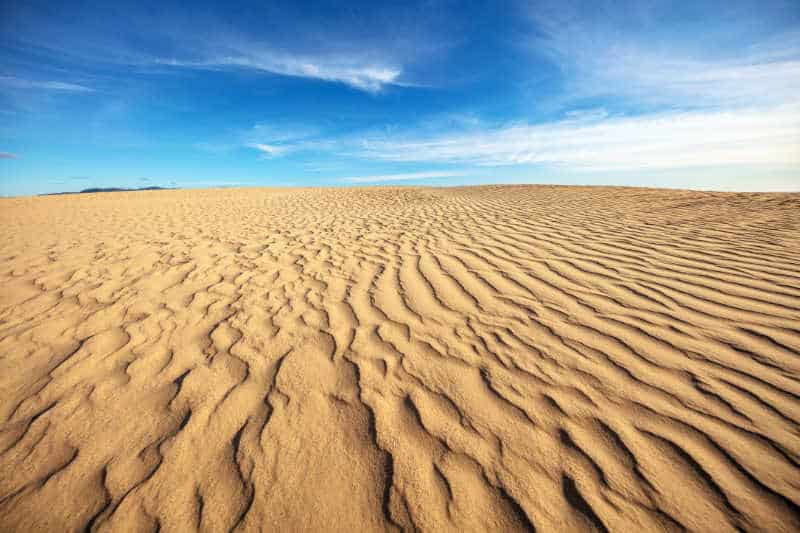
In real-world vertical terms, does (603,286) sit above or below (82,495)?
above

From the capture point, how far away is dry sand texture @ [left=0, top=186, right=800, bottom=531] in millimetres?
1304

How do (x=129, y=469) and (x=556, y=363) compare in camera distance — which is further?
(x=556, y=363)

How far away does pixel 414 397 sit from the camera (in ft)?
6.01

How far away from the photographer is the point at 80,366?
2.21 meters

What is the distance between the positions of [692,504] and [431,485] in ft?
3.28

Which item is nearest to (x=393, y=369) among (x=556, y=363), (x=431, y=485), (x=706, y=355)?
(x=431, y=485)

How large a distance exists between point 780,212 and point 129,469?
9525mm

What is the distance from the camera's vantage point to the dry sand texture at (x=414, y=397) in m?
1.30

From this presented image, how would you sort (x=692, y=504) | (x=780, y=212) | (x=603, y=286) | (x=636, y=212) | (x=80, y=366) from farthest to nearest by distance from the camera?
(x=636, y=212)
(x=780, y=212)
(x=603, y=286)
(x=80, y=366)
(x=692, y=504)

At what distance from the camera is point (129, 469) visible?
1.48 m

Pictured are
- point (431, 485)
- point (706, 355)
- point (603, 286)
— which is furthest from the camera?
point (603, 286)

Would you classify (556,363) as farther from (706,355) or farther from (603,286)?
(603,286)

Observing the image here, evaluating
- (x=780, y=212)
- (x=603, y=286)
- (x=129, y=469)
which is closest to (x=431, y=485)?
(x=129, y=469)

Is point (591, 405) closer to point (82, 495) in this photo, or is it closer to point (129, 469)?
point (129, 469)
